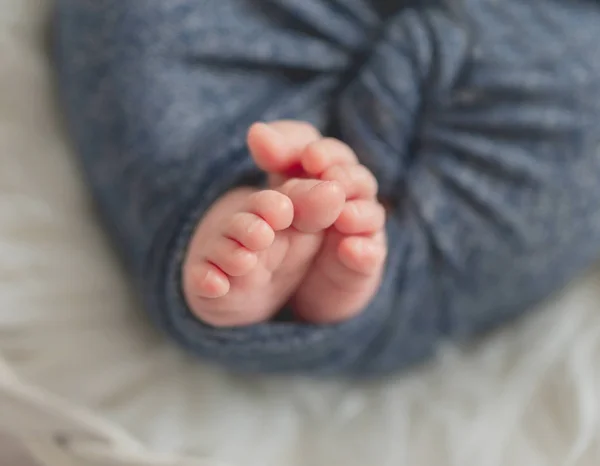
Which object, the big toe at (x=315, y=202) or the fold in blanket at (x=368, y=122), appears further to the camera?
the fold in blanket at (x=368, y=122)

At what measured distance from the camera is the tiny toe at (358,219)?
1.64 feet

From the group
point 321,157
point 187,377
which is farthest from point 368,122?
point 187,377

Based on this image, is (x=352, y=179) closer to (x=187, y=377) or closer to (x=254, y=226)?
(x=254, y=226)

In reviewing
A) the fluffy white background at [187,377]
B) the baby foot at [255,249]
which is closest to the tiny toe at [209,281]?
the baby foot at [255,249]

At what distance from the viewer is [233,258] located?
1.54ft

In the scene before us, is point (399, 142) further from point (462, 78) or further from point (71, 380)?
point (71, 380)

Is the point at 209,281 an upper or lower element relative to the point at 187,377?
upper

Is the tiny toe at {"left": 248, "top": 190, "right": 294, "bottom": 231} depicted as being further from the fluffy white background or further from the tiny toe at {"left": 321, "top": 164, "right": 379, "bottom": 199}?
the fluffy white background

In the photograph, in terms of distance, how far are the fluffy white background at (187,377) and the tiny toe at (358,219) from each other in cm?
24

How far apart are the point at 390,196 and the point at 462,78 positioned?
11cm

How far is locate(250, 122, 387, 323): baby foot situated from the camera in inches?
19.8

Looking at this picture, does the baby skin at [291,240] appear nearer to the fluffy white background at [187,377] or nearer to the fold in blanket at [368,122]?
the fold in blanket at [368,122]

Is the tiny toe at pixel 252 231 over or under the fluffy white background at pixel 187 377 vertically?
over

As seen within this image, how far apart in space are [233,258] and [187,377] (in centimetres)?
25
